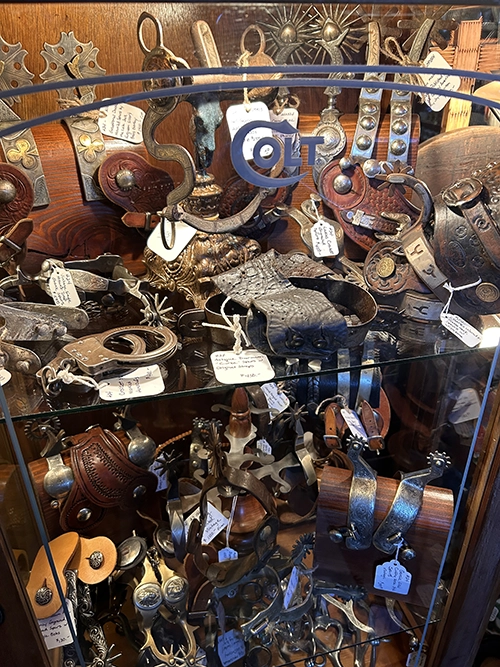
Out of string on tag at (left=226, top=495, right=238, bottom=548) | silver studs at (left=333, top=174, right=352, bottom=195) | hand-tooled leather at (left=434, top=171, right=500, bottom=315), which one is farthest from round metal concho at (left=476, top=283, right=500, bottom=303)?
string on tag at (left=226, top=495, right=238, bottom=548)

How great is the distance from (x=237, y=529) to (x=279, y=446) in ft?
0.53

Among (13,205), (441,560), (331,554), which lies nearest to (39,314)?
(13,205)

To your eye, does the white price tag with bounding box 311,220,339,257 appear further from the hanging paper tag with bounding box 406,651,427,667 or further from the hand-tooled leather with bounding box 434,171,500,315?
the hanging paper tag with bounding box 406,651,427,667

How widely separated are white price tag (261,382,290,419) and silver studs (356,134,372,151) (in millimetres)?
416

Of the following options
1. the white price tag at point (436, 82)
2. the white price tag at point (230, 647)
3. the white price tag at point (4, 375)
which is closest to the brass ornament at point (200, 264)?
the white price tag at point (4, 375)

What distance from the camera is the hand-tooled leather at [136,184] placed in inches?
30.4

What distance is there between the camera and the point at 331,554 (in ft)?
2.83

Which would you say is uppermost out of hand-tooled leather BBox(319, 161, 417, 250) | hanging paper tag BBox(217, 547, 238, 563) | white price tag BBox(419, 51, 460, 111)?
white price tag BBox(419, 51, 460, 111)

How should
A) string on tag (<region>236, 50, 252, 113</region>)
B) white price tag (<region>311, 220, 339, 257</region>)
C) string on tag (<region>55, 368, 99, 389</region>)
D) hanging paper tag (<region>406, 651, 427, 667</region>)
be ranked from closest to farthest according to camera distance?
string on tag (<region>55, 368, 99, 389</region>)
string on tag (<region>236, 50, 252, 113</region>)
white price tag (<region>311, 220, 339, 257</region>)
hanging paper tag (<region>406, 651, 427, 667</region>)

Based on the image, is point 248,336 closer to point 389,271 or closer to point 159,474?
point 389,271

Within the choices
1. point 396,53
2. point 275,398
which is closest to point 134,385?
point 275,398

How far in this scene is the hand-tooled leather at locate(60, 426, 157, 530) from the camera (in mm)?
809

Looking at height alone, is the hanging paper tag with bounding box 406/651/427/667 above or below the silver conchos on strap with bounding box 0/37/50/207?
below

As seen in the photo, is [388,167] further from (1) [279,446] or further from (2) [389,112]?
(1) [279,446]
